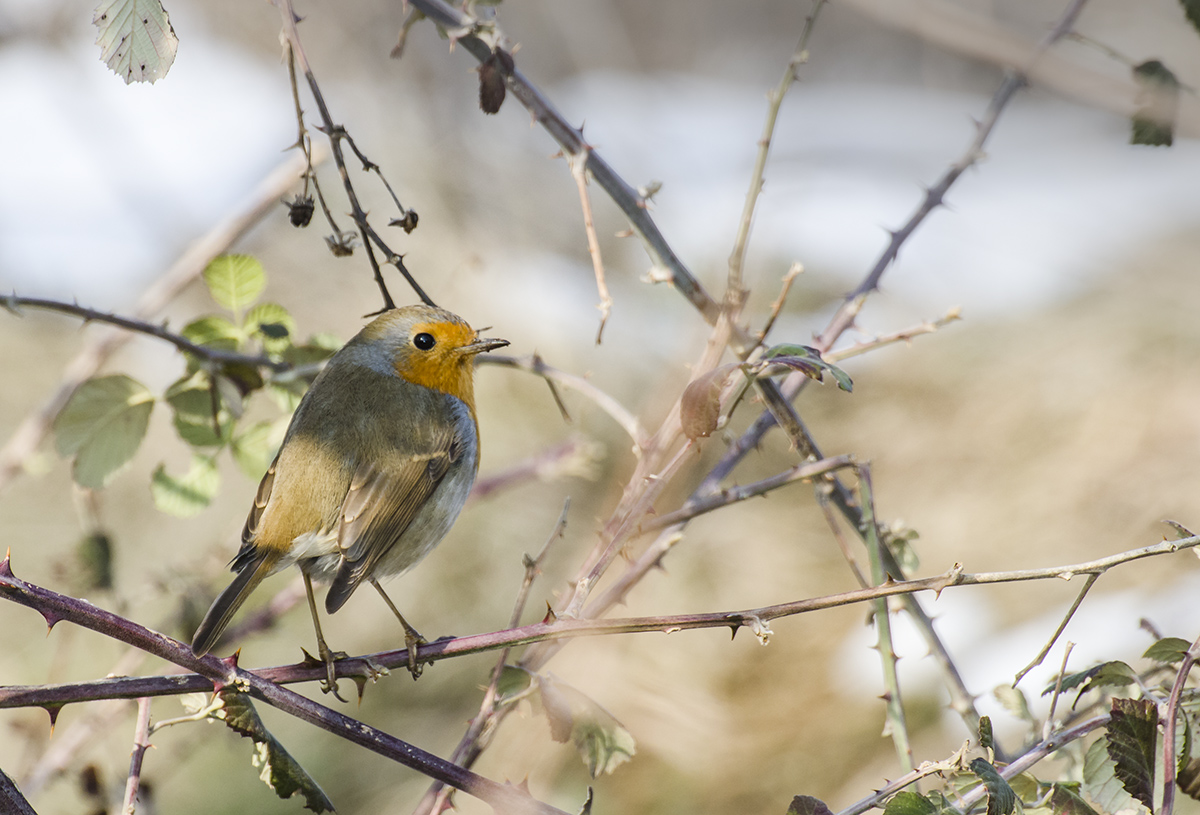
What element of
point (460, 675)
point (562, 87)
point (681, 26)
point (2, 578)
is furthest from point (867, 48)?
point (2, 578)

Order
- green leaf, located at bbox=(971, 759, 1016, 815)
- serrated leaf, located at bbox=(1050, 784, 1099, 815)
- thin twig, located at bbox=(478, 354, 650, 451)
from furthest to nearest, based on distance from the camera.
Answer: thin twig, located at bbox=(478, 354, 650, 451) < serrated leaf, located at bbox=(1050, 784, 1099, 815) < green leaf, located at bbox=(971, 759, 1016, 815)

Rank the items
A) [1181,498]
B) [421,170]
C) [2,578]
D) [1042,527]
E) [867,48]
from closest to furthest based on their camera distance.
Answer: [2,578] < [1181,498] < [1042,527] < [421,170] < [867,48]

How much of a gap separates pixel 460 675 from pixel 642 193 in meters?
2.98

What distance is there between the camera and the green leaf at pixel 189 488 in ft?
5.12

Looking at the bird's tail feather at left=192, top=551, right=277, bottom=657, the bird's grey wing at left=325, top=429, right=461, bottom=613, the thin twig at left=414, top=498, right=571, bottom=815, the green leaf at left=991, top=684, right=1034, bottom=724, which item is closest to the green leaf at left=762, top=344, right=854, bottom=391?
the thin twig at left=414, top=498, right=571, bottom=815

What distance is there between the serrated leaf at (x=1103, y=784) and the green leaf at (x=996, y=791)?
218 millimetres

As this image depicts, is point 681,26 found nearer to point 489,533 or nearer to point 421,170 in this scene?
Result: point 421,170

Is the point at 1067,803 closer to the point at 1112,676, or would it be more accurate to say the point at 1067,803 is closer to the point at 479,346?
the point at 1112,676

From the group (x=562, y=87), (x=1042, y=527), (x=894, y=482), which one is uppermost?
(x=562, y=87)

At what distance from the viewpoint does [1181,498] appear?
3.82 meters

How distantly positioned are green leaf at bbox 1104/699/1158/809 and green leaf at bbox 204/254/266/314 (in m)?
1.28

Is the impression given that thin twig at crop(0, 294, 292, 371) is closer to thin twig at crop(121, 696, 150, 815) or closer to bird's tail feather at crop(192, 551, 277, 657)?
bird's tail feather at crop(192, 551, 277, 657)

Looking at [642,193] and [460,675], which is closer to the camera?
[642,193]

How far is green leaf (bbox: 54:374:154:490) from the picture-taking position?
151 cm
